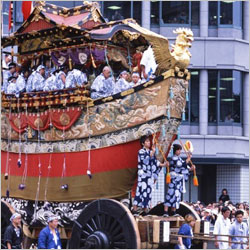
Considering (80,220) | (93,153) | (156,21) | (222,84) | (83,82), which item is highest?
(156,21)

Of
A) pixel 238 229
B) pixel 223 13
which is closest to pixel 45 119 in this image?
pixel 238 229

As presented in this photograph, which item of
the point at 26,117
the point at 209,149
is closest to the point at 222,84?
the point at 209,149

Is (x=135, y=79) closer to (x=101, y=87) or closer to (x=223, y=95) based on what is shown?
(x=101, y=87)

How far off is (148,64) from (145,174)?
7.09 feet

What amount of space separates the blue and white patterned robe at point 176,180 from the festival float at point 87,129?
13.8 inches

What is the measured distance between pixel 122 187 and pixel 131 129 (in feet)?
3.52

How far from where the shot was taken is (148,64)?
613 inches

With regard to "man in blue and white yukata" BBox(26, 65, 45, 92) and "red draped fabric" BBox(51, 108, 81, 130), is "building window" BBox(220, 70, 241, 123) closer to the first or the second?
"man in blue and white yukata" BBox(26, 65, 45, 92)

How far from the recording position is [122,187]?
49.6 feet

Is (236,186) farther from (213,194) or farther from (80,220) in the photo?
(80,220)

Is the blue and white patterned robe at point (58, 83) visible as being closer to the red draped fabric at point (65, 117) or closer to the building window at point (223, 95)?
the red draped fabric at point (65, 117)

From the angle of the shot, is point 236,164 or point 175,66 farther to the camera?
point 236,164

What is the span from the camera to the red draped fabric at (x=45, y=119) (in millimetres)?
15789

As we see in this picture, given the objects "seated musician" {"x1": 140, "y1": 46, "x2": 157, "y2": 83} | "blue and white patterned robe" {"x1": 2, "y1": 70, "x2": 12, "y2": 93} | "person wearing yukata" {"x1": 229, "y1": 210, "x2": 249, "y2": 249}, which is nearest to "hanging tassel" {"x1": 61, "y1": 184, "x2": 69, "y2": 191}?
"seated musician" {"x1": 140, "y1": 46, "x2": 157, "y2": 83}
